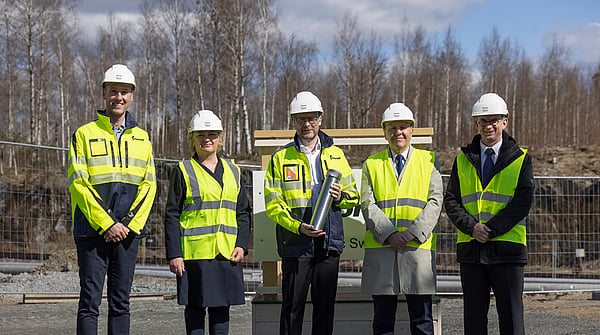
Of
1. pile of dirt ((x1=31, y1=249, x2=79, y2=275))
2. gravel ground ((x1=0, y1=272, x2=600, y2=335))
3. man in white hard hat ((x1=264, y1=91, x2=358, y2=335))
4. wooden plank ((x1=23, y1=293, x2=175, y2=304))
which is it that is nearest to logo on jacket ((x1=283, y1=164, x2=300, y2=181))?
man in white hard hat ((x1=264, y1=91, x2=358, y2=335))

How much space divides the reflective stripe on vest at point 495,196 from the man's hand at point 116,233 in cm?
275

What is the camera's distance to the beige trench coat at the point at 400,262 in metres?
4.90

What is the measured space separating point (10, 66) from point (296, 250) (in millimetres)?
35636

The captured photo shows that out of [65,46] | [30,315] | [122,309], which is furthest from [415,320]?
[65,46]

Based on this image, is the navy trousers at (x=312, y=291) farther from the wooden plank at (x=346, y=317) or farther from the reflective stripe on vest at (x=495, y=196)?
the reflective stripe on vest at (x=495, y=196)

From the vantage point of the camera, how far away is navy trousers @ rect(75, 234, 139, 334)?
182 inches

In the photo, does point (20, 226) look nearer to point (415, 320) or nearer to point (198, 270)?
point (198, 270)

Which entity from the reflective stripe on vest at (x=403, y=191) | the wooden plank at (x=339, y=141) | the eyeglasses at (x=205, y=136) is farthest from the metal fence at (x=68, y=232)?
the reflective stripe on vest at (x=403, y=191)

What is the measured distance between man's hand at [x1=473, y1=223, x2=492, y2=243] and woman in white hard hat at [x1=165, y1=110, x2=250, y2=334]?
1902 mm

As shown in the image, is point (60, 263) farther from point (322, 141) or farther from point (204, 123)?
point (322, 141)

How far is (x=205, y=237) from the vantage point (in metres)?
4.94

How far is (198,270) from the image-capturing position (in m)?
4.91

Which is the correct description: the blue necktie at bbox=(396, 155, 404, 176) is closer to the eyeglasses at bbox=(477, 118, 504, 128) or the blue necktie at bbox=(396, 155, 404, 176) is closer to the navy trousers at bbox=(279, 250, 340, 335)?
the eyeglasses at bbox=(477, 118, 504, 128)

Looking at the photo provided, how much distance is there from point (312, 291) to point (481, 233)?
144 cm
